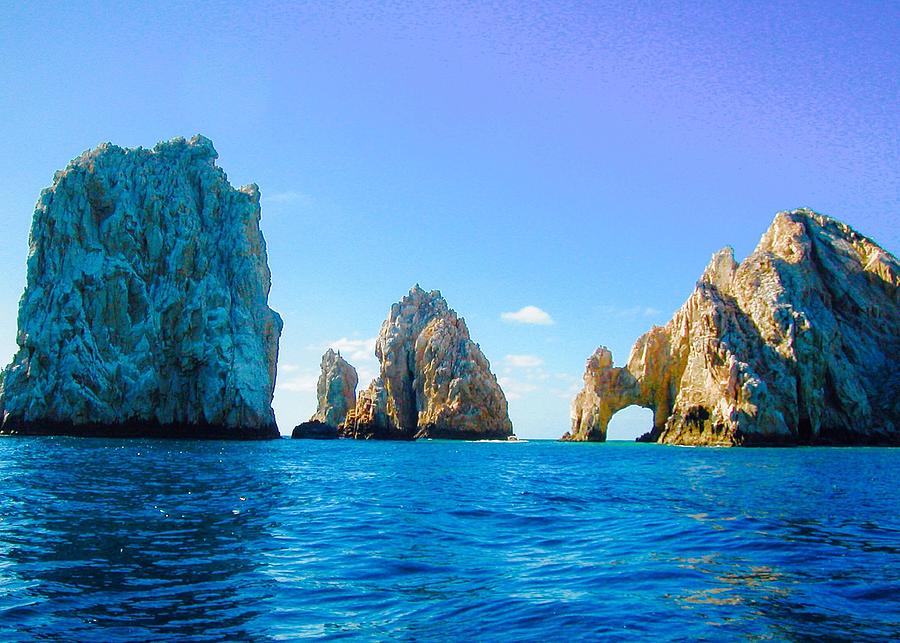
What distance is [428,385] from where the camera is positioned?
124 metres

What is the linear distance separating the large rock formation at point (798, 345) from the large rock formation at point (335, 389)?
7577 cm

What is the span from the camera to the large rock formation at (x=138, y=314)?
71.9m

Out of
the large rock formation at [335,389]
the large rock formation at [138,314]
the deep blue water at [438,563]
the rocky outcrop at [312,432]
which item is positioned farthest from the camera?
the large rock formation at [335,389]

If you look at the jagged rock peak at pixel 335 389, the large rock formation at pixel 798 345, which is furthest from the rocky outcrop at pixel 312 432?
the large rock formation at pixel 798 345

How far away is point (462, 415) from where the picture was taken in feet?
392

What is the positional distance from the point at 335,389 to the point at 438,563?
136 metres

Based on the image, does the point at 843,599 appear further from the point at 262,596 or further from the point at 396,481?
the point at 396,481

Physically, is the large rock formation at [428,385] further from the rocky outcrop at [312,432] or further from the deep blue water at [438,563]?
the deep blue water at [438,563]

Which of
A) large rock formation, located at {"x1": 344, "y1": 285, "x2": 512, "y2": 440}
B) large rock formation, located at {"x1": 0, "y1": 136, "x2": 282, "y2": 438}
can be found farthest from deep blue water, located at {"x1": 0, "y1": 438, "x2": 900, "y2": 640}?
large rock formation, located at {"x1": 344, "y1": 285, "x2": 512, "y2": 440}

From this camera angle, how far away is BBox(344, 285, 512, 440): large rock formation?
119 metres

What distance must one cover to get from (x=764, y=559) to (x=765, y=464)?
34625 millimetres

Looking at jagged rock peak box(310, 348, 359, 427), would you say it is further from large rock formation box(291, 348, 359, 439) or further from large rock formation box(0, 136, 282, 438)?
large rock formation box(0, 136, 282, 438)

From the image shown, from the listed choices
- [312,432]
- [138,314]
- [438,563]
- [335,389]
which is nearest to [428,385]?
[312,432]

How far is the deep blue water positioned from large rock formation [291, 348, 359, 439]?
392 ft
